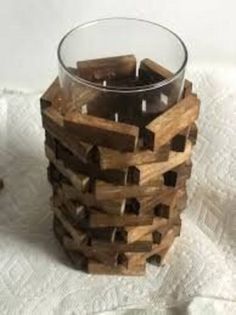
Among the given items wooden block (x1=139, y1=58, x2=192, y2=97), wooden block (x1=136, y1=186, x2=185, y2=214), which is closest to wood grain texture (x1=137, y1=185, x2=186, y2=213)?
wooden block (x1=136, y1=186, x2=185, y2=214)

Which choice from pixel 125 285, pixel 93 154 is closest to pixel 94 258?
pixel 125 285

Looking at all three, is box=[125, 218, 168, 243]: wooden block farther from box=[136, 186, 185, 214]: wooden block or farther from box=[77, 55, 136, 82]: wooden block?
box=[77, 55, 136, 82]: wooden block

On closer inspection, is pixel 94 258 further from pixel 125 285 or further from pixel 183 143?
pixel 183 143

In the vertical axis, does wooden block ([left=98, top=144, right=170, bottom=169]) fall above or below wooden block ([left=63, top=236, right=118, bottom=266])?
above

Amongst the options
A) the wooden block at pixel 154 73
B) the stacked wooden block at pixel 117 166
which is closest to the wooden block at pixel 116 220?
the stacked wooden block at pixel 117 166

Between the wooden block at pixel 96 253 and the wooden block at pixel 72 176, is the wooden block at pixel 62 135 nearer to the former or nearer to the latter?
the wooden block at pixel 72 176

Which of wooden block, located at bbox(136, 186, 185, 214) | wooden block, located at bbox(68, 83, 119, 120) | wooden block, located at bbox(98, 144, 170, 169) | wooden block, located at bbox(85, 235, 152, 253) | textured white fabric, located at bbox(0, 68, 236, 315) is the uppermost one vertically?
wooden block, located at bbox(68, 83, 119, 120)

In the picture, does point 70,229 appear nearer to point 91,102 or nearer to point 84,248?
point 84,248
